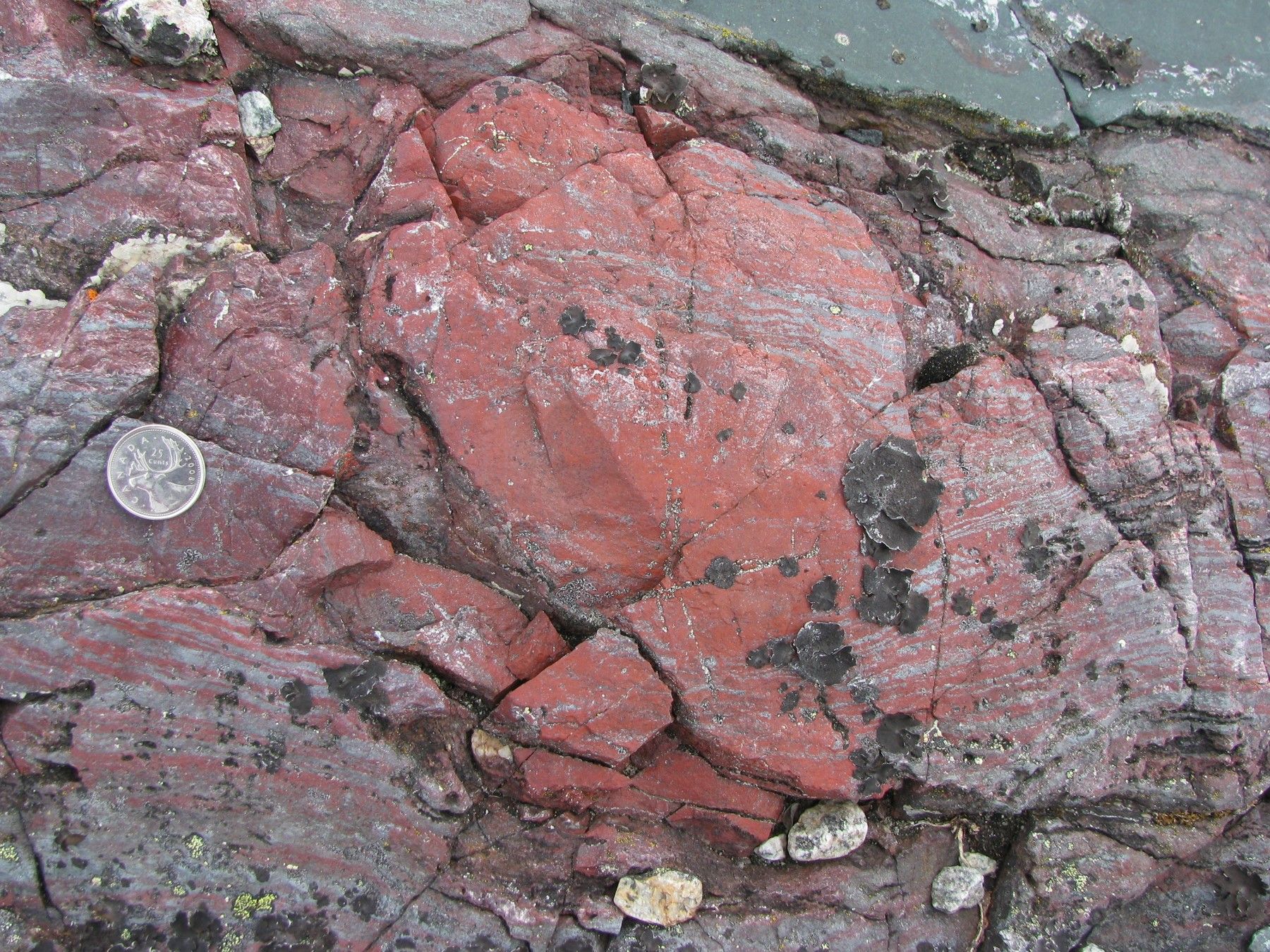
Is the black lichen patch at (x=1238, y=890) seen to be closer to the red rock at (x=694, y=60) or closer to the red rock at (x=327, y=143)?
the red rock at (x=694, y=60)

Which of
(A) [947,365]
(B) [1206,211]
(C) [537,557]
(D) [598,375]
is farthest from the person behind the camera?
(B) [1206,211]

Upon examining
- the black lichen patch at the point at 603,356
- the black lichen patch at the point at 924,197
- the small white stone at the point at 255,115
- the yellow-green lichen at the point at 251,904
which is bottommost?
the yellow-green lichen at the point at 251,904

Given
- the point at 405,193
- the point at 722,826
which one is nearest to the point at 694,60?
the point at 405,193

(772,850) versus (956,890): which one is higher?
(956,890)

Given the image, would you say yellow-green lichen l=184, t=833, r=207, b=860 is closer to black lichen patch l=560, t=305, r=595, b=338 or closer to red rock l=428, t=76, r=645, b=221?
black lichen patch l=560, t=305, r=595, b=338

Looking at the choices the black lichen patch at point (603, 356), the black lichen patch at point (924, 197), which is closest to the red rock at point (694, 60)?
the black lichen patch at point (924, 197)

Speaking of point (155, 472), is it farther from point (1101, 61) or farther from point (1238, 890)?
point (1101, 61)
